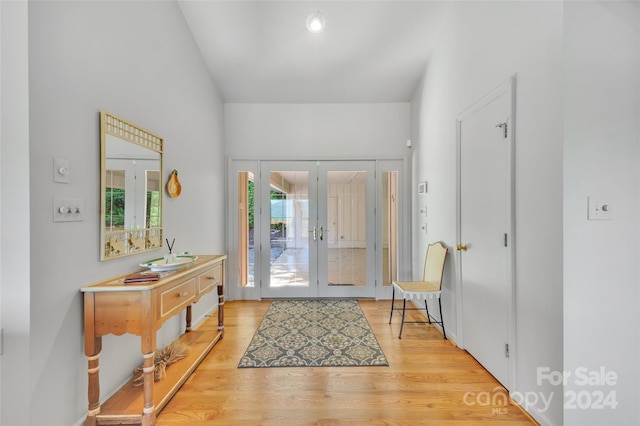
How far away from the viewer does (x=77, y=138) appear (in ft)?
5.14

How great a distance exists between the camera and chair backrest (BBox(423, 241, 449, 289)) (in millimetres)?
2703

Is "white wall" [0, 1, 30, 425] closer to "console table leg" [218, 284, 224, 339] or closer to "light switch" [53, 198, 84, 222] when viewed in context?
"light switch" [53, 198, 84, 222]

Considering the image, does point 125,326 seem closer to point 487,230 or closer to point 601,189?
point 487,230

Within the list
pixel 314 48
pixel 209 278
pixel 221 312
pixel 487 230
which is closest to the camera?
pixel 487 230

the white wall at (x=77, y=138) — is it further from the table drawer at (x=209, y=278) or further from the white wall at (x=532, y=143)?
the white wall at (x=532, y=143)

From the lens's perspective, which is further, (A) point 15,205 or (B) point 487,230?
(B) point 487,230

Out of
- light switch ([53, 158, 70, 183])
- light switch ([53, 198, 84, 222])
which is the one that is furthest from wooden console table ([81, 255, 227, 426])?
light switch ([53, 158, 70, 183])

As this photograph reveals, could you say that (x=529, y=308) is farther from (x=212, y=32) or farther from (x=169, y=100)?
(x=212, y=32)

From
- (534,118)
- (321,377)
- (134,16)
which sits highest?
(134,16)

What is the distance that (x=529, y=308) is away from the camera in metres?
1.66

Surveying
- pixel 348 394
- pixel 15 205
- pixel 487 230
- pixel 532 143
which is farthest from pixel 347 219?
pixel 15 205

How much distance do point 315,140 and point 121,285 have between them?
3.01 meters

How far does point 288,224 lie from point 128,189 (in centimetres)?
224

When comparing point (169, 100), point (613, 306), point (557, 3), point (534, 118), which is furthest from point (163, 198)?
point (613, 306)
